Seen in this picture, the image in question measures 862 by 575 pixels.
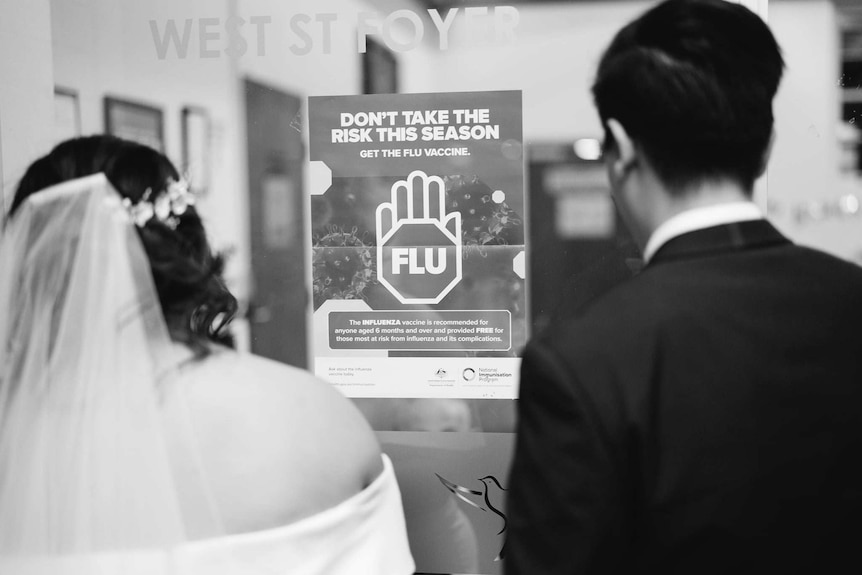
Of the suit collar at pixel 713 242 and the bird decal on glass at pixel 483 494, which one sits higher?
the suit collar at pixel 713 242

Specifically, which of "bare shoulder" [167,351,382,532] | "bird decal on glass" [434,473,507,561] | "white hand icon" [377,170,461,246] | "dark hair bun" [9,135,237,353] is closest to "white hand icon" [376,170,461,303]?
"white hand icon" [377,170,461,246]

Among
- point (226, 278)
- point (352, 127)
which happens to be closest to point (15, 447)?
point (226, 278)

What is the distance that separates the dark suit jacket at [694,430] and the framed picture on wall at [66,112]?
1.79 metres

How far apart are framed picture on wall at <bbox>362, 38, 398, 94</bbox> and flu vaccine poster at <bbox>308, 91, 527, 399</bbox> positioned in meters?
0.02

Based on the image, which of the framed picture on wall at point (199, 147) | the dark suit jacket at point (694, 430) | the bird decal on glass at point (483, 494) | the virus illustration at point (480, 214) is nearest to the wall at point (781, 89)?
the virus illustration at point (480, 214)

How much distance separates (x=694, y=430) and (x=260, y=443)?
72 centimetres

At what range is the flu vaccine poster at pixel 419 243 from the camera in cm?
219

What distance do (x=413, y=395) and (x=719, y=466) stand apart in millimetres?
1273

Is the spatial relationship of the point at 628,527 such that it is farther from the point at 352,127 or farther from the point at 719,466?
the point at 352,127

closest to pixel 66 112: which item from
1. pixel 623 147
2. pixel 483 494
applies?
pixel 483 494

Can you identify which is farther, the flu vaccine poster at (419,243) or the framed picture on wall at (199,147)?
the framed picture on wall at (199,147)

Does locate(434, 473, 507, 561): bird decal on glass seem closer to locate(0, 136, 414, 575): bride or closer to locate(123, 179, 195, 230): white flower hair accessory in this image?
locate(0, 136, 414, 575): bride

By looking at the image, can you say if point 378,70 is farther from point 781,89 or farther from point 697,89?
point 697,89

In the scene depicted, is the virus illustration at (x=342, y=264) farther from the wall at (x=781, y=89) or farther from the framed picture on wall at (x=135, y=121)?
the framed picture on wall at (x=135, y=121)
